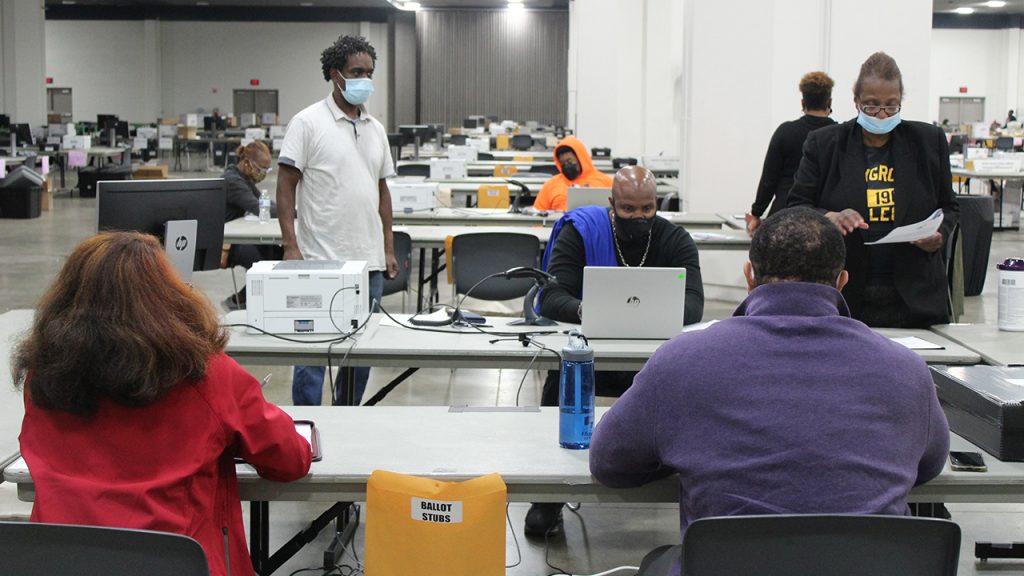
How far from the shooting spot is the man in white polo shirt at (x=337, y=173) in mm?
4117

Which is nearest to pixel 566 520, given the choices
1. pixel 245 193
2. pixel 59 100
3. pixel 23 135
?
pixel 245 193

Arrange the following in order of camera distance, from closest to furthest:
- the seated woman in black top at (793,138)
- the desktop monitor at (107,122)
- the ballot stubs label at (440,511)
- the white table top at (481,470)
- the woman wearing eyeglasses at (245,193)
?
1. the ballot stubs label at (440,511)
2. the white table top at (481,470)
3. the seated woman in black top at (793,138)
4. the woman wearing eyeglasses at (245,193)
5. the desktop monitor at (107,122)

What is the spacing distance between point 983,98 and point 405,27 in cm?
1455

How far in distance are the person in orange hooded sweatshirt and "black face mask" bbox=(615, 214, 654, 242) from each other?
383 centimetres

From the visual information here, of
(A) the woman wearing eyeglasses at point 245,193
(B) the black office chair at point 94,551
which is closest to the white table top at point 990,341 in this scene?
(B) the black office chair at point 94,551

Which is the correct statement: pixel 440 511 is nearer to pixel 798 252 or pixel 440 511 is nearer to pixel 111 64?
pixel 798 252

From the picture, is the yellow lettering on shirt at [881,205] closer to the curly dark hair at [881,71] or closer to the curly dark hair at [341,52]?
the curly dark hair at [881,71]

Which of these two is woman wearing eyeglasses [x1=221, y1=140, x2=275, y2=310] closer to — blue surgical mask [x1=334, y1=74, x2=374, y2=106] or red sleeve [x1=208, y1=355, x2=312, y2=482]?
blue surgical mask [x1=334, y1=74, x2=374, y2=106]

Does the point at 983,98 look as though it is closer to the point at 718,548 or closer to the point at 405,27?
the point at 405,27

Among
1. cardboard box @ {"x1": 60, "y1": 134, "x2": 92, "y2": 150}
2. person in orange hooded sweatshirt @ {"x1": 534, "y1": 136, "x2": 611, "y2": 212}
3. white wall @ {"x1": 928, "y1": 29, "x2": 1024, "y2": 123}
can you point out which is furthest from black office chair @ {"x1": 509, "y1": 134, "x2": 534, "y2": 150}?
white wall @ {"x1": 928, "y1": 29, "x2": 1024, "y2": 123}

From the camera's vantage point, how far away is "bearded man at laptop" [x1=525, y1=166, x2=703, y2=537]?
3740mm

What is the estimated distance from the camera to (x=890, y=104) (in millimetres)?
3557

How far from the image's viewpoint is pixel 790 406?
6.02ft

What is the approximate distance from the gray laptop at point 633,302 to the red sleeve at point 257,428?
1.32 meters
